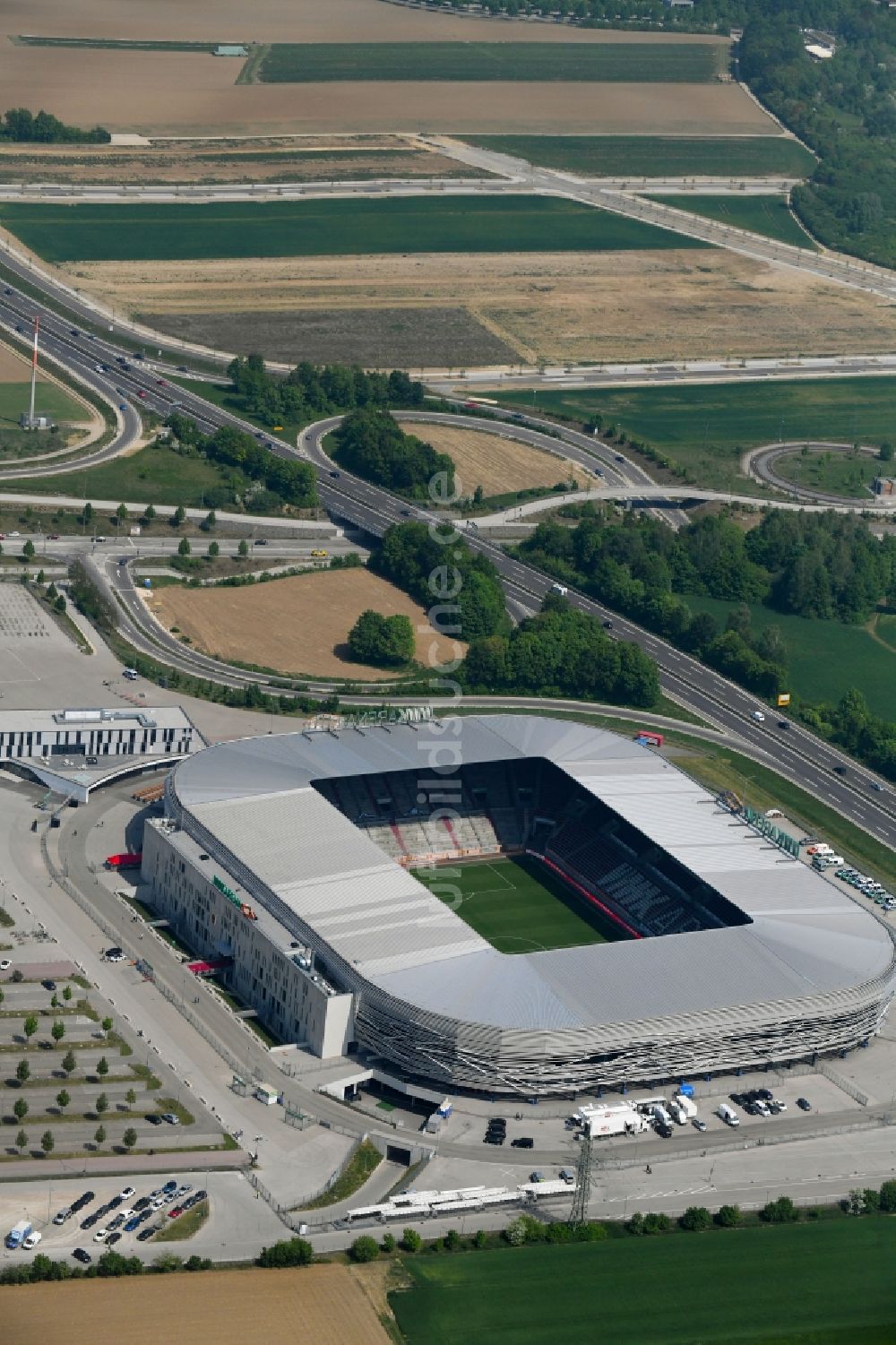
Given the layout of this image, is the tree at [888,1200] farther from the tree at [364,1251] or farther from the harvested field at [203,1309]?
the harvested field at [203,1309]

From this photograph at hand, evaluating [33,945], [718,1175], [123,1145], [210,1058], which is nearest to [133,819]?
[33,945]

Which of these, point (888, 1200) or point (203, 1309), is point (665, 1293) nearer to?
point (888, 1200)

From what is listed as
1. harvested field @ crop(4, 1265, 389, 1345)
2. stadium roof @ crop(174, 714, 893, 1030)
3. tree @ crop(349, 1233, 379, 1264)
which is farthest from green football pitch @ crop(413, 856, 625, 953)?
harvested field @ crop(4, 1265, 389, 1345)

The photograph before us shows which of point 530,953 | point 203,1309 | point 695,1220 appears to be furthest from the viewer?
point 530,953

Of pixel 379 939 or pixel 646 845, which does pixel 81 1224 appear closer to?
pixel 379 939

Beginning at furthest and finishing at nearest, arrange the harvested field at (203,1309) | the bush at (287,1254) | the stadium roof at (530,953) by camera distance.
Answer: the stadium roof at (530,953), the bush at (287,1254), the harvested field at (203,1309)

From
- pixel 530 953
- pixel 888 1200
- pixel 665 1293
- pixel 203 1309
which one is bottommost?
pixel 203 1309

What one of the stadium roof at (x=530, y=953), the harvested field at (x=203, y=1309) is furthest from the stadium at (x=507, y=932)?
the harvested field at (x=203, y=1309)

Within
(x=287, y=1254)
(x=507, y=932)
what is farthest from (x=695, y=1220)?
(x=507, y=932)
